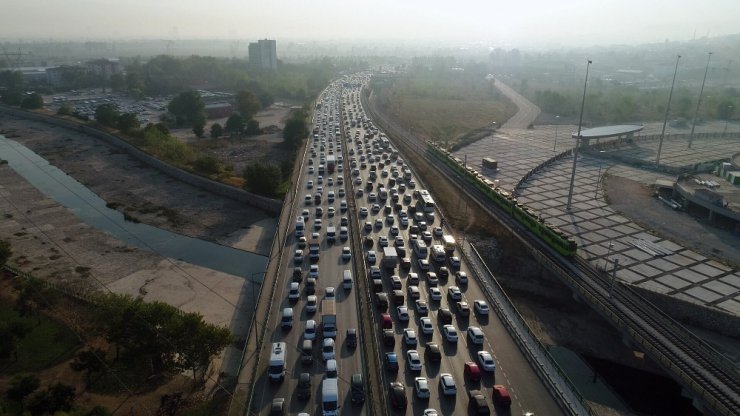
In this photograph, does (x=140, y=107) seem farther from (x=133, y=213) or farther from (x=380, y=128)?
(x=133, y=213)

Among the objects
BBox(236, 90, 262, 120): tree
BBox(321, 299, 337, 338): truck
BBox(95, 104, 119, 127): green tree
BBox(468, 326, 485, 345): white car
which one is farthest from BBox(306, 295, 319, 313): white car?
BBox(236, 90, 262, 120): tree

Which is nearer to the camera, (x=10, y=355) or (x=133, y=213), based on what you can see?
(x=10, y=355)

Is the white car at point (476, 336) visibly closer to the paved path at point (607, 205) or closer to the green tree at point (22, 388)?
the paved path at point (607, 205)

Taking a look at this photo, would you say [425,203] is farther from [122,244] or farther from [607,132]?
[607,132]

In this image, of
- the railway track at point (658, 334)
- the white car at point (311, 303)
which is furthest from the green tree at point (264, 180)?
the railway track at point (658, 334)

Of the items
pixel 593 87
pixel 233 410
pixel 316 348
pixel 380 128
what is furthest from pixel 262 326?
pixel 593 87

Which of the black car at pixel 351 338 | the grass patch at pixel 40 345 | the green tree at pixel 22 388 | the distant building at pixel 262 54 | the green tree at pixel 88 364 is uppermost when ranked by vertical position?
the distant building at pixel 262 54

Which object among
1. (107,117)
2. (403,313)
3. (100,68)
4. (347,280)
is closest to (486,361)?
(403,313)
